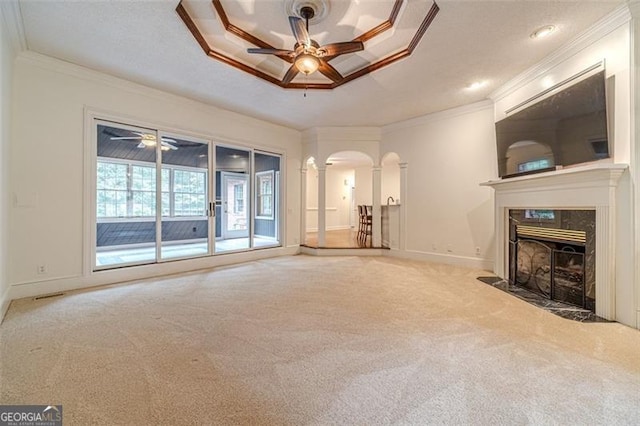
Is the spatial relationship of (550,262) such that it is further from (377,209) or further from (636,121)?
→ (377,209)

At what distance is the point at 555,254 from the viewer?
3.29 metres

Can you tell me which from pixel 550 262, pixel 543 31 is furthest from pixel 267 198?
pixel 543 31

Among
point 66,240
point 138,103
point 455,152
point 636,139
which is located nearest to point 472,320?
point 636,139

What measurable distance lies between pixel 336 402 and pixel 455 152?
489 centimetres

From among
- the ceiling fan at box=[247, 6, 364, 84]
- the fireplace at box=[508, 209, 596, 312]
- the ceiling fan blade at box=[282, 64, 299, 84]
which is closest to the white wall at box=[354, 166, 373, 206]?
the fireplace at box=[508, 209, 596, 312]

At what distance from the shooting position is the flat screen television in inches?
109

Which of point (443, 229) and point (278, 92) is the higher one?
point (278, 92)

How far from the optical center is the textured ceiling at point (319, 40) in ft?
8.57

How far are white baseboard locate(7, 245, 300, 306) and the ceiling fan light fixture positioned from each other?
12.1ft

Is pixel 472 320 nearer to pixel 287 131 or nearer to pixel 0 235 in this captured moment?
pixel 0 235

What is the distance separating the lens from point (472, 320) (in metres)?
2.67

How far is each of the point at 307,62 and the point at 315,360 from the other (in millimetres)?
2673

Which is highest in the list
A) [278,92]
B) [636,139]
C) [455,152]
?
[278,92]

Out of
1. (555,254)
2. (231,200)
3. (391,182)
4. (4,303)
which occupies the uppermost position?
(391,182)
